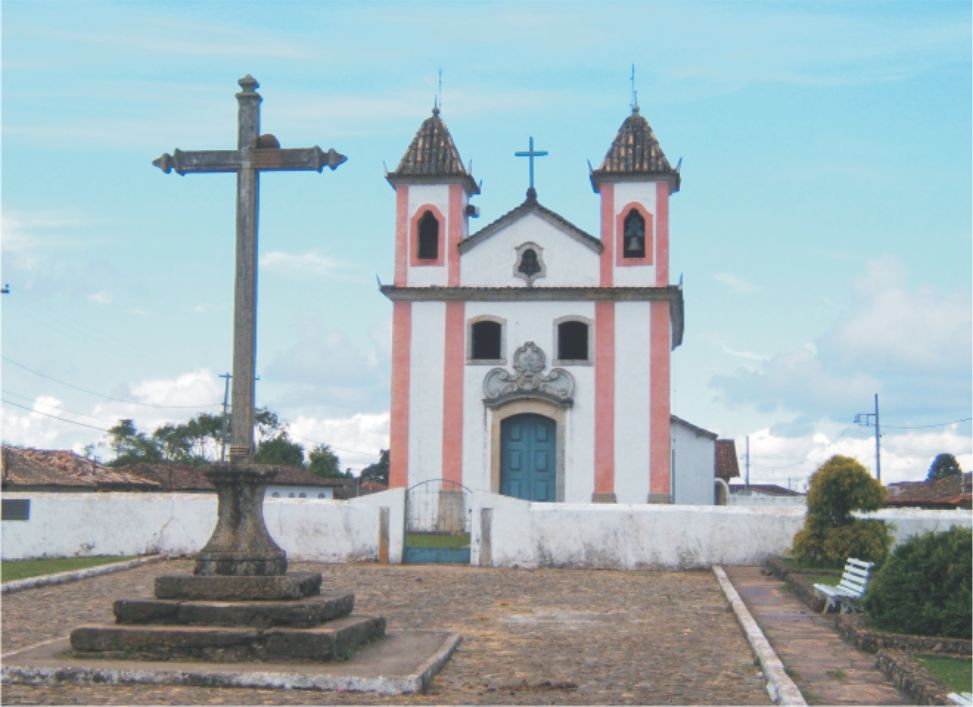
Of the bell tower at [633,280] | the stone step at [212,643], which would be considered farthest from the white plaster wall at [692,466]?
the stone step at [212,643]

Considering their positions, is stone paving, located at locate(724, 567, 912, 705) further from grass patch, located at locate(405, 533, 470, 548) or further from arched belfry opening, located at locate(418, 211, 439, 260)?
arched belfry opening, located at locate(418, 211, 439, 260)

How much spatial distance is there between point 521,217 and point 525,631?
14.6m

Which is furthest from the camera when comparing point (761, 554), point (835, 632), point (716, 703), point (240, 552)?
point (761, 554)

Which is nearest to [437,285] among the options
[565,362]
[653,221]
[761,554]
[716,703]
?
[565,362]

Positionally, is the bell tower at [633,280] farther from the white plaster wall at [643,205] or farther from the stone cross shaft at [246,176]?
the stone cross shaft at [246,176]

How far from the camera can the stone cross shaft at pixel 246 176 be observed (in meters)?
9.20

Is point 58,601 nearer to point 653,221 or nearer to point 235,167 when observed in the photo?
point 235,167

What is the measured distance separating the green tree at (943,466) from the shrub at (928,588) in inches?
2120

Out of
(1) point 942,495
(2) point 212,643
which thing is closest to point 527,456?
(2) point 212,643

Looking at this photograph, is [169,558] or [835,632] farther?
[169,558]

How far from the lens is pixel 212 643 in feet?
25.2

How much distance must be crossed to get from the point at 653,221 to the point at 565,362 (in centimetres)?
327

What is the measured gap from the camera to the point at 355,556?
1648 centimetres

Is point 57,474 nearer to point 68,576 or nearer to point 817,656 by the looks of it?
point 68,576
